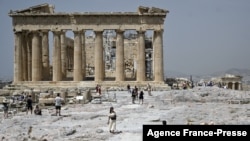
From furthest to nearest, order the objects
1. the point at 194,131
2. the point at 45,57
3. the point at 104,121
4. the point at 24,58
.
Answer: the point at 45,57
the point at 24,58
the point at 104,121
the point at 194,131

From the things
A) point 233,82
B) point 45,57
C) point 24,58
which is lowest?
point 233,82

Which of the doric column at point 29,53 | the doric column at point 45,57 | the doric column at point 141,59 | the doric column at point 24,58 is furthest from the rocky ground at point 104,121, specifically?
the doric column at point 45,57

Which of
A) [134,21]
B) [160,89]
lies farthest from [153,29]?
[160,89]

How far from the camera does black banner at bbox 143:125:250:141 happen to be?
36.0 feet

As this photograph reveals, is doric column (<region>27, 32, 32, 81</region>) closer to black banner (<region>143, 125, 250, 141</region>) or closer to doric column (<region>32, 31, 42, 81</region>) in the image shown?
doric column (<region>32, 31, 42, 81</region>)

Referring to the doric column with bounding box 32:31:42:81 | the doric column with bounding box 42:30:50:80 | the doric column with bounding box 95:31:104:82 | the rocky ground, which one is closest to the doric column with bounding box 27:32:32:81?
the doric column with bounding box 42:30:50:80

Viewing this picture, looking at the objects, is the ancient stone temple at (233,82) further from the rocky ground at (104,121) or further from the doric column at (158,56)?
the rocky ground at (104,121)

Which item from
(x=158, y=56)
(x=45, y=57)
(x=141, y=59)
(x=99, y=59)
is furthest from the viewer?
(x=45, y=57)

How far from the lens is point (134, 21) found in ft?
172

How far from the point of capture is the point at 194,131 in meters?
11.1

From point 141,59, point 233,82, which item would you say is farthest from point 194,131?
point 233,82

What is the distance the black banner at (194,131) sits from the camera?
11.0m

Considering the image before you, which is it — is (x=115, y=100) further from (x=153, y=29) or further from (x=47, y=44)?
(x=47, y=44)

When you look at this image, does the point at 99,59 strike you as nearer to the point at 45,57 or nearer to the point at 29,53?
the point at 45,57
